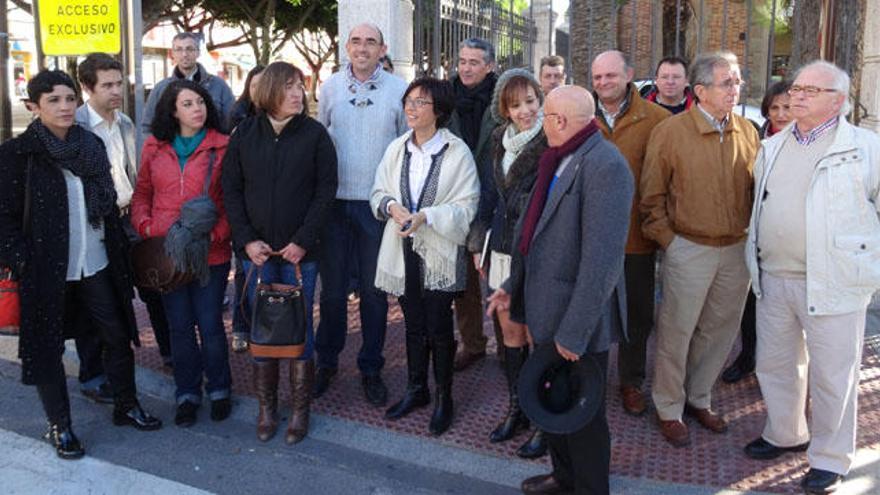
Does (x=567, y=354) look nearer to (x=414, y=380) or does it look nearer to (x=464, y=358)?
(x=414, y=380)

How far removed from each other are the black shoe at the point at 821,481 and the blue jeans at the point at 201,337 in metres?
3.09

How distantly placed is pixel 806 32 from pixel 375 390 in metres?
4.46

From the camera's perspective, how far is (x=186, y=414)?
4.45 m

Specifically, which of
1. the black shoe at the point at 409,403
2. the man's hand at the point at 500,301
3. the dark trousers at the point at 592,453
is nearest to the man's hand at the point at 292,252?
the black shoe at the point at 409,403

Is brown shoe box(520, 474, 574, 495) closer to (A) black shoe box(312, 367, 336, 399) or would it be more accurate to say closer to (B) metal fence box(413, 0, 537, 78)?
(A) black shoe box(312, 367, 336, 399)

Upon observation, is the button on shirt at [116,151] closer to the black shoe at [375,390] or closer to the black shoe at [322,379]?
the black shoe at [322,379]

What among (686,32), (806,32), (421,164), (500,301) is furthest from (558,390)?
(686,32)

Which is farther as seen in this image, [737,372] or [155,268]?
[737,372]

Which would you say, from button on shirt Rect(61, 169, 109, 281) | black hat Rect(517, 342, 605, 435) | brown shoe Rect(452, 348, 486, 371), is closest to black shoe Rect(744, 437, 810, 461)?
black hat Rect(517, 342, 605, 435)

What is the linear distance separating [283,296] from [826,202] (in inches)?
103

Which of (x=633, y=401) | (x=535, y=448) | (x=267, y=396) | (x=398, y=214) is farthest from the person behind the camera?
(x=633, y=401)

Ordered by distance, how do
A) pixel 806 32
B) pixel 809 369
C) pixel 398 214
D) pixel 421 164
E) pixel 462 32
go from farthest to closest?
pixel 462 32 < pixel 806 32 < pixel 421 164 < pixel 398 214 < pixel 809 369

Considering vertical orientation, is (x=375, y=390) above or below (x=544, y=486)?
above

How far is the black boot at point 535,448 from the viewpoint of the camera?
3945mm
